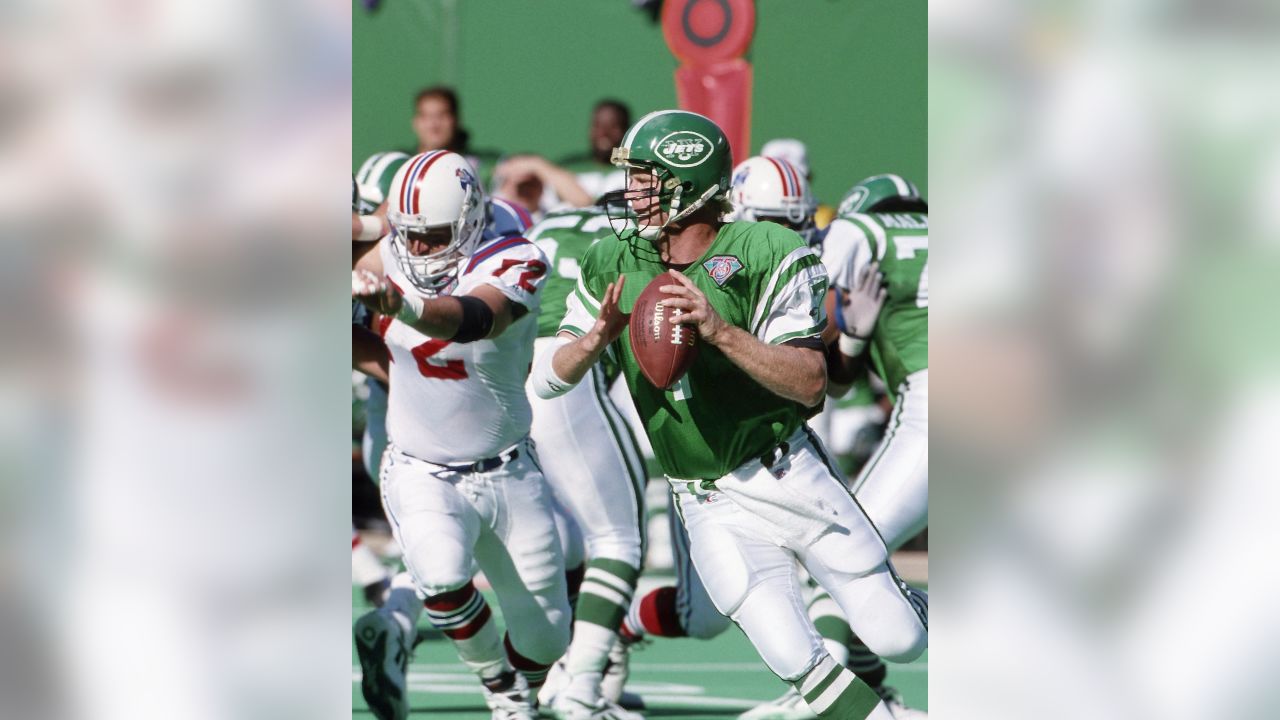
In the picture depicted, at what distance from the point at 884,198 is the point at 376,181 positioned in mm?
2117

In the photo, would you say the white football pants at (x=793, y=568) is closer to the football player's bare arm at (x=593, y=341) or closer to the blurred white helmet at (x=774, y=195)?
the football player's bare arm at (x=593, y=341)

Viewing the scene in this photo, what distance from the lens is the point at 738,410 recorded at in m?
4.13

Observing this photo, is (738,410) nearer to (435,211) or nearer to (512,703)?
(435,211)

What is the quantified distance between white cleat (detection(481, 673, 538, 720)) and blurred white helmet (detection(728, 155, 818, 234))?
6.85 feet

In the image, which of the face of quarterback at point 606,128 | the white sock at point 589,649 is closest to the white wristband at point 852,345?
the white sock at point 589,649

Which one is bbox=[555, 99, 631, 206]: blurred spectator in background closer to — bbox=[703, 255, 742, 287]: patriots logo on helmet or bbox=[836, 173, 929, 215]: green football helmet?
bbox=[836, 173, 929, 215]: green football helmet

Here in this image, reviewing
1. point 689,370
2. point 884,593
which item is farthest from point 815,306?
point 884,593

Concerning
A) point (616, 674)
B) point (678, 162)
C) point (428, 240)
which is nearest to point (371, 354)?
point (428, 240)

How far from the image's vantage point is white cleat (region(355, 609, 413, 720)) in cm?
532

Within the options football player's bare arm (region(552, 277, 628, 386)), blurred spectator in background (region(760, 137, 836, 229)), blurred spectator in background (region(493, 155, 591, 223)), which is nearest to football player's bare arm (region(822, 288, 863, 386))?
football player's bare arm (region(552, 277, 628, 386))

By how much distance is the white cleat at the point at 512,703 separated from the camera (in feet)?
17.3
